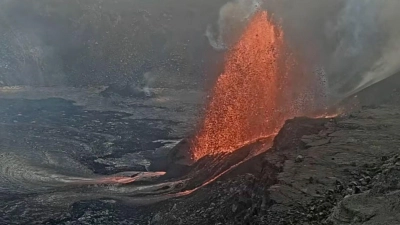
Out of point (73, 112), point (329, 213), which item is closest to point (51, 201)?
point (329, 213)

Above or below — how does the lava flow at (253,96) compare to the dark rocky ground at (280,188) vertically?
above

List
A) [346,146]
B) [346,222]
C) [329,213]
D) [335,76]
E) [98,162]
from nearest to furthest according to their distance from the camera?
[346,222] < [329,213] < [346,146] < [98,162] < [335,76]

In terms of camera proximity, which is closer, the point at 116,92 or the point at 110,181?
the point at 110,181

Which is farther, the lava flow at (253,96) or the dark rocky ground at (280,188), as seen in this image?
the lava flow at (253,96)

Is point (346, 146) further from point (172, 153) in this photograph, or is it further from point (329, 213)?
point (172, 153)

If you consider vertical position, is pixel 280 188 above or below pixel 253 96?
below

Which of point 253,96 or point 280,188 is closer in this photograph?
point 280,188

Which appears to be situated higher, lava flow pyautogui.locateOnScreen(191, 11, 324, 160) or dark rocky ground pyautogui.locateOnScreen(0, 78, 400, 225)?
lava flow pyautogui.locateOnScreen(191, 11, 324, 160)

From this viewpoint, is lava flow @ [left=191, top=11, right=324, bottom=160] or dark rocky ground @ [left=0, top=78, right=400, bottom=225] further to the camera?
lava flow @ [left=191, top=11, right=324, bottom=160]
